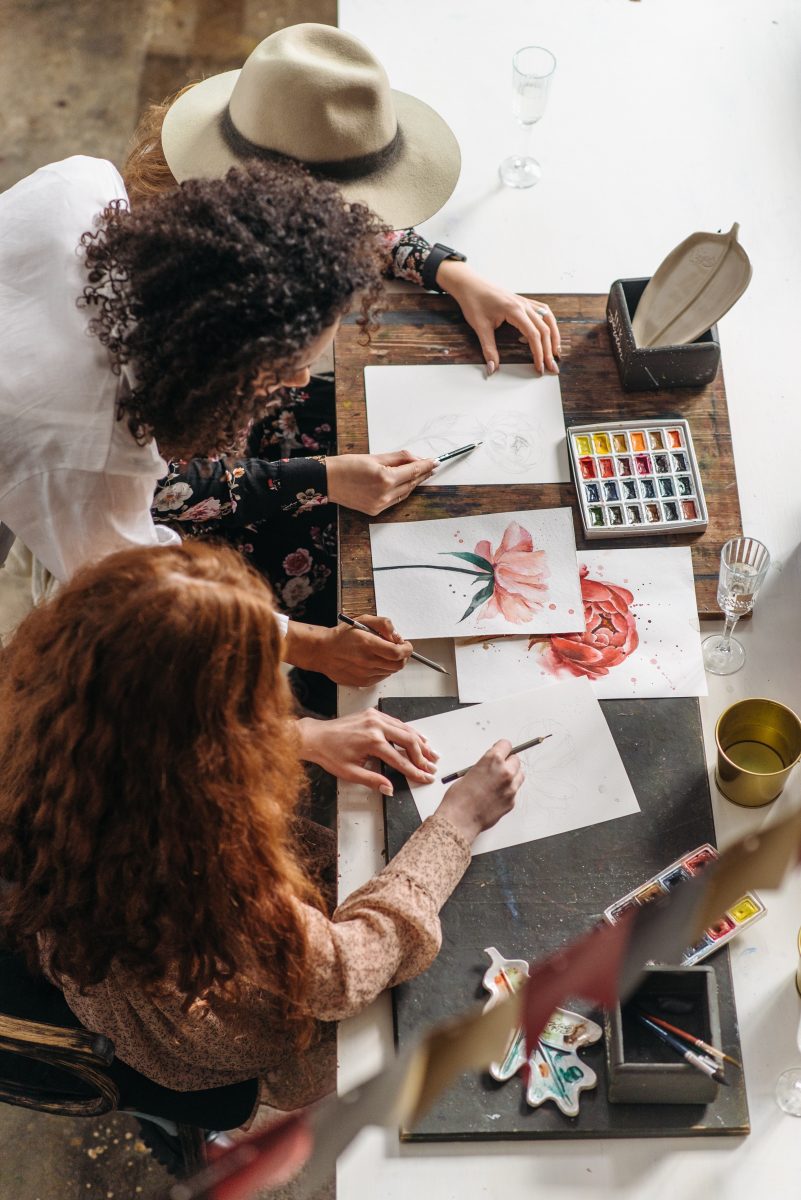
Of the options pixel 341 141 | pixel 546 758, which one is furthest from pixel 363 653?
pixel 341 141

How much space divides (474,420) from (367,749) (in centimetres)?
53

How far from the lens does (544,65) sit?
1.76 m

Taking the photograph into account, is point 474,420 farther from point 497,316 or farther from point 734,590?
point 734,590

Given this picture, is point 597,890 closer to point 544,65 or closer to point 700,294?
point 700,294

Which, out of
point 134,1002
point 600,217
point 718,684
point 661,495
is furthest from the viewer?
point 600,217

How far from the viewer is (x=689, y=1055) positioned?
1.08 metres

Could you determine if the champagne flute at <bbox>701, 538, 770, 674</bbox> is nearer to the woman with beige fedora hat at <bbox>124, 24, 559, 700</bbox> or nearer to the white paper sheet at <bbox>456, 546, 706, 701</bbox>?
the white paper sheet at <bbox>456, 546, 706, 701</bbox>

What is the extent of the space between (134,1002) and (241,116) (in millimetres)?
1145

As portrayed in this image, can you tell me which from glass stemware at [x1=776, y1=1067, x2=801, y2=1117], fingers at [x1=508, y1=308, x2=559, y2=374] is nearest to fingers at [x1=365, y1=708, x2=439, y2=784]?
glass stemware at [x1=776, y1=1067, x2=801, y2=1117]

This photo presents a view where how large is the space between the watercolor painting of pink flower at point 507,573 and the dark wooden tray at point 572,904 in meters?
0.14

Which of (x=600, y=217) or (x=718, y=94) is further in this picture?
(x=718, y=94)

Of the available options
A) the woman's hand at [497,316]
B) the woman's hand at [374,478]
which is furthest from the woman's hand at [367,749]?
the woman's hand at [497,316]

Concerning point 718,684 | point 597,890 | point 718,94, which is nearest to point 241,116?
point 718,94

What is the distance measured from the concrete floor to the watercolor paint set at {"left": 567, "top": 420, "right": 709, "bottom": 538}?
6.35 ft
